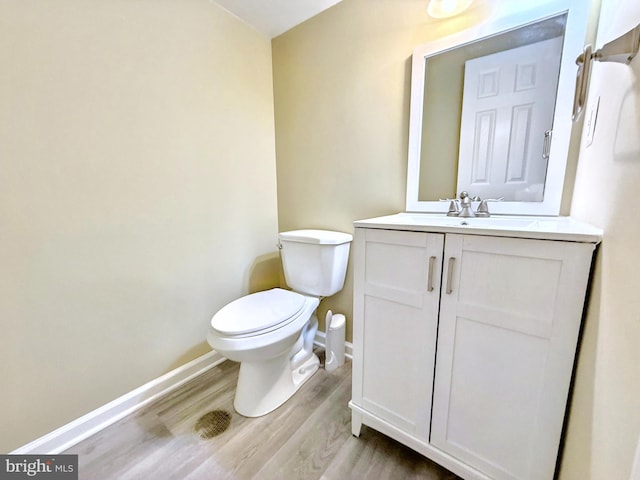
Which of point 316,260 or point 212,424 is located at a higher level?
point 316,260

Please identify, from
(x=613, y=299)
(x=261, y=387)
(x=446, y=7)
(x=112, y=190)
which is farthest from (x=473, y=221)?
(x=112, y=190)

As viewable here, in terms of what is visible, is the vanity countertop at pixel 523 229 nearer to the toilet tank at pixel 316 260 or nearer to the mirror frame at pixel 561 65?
the mirror frame at pixel 561 65

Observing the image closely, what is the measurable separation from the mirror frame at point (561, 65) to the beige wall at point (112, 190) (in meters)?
1.03

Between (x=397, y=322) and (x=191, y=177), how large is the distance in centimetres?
126

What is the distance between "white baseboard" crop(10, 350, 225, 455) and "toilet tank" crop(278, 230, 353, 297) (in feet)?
2.43

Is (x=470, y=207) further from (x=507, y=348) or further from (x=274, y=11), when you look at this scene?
(x=274, y=11)

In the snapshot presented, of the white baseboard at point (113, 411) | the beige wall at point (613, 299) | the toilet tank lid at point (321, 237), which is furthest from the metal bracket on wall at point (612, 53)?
the white baseboard at point (113, 411)

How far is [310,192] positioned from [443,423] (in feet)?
4.41

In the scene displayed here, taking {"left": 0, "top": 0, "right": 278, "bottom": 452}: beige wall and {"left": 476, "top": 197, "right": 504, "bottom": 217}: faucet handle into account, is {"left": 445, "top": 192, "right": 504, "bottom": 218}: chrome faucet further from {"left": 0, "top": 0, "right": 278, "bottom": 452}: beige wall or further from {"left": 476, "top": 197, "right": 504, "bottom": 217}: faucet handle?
{"left": 0, "top": 0, "right": 278, "bottom": 452}: beige wall

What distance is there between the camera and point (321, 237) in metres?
1.47

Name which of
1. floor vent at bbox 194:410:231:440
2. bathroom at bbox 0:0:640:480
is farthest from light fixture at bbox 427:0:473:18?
floor vent at bbox 194:410:231:440

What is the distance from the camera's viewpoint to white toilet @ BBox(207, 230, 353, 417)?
3.79 ft

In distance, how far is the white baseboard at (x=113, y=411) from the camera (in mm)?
1068

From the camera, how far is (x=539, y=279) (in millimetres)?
713
